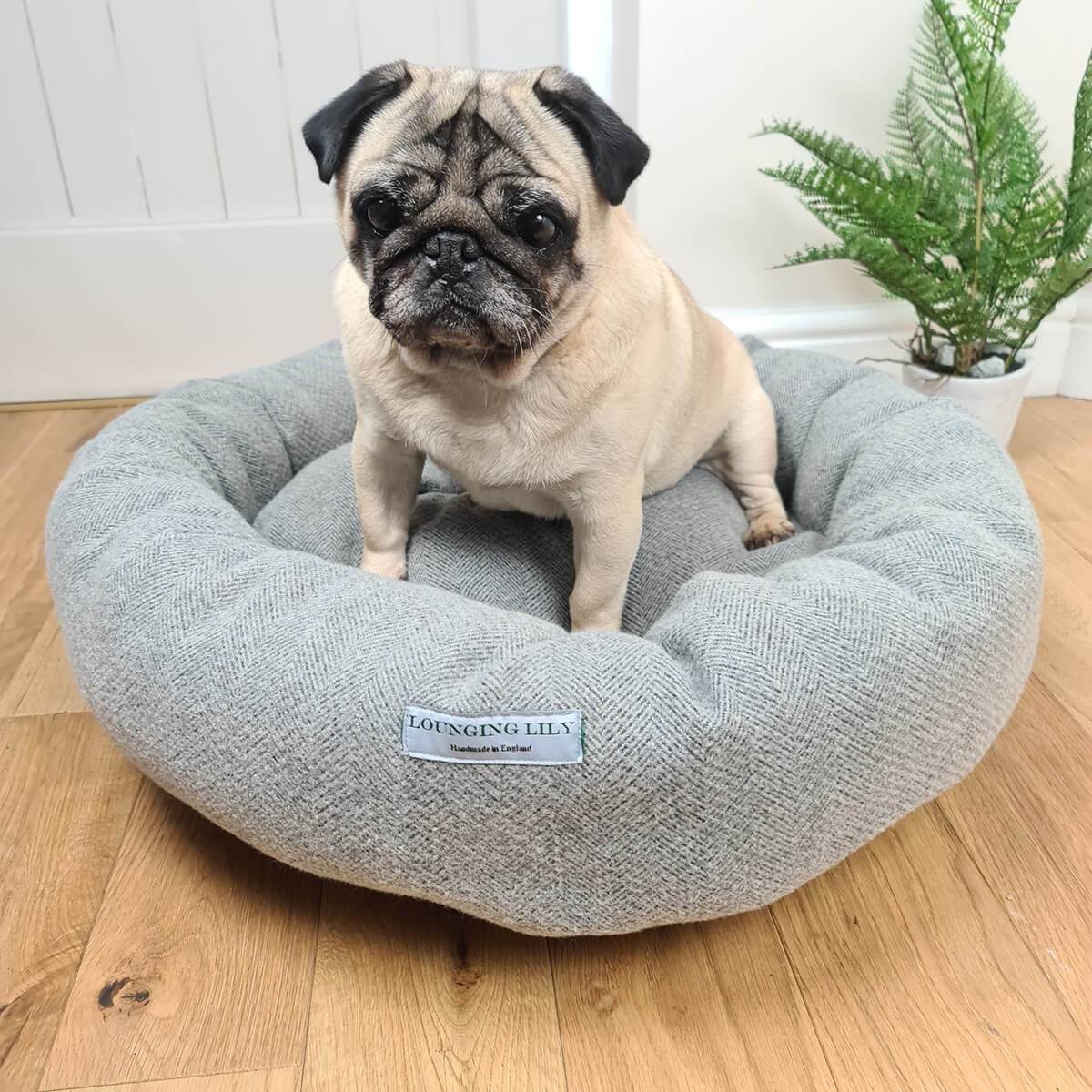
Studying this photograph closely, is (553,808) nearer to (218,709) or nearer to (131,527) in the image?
(218,709)

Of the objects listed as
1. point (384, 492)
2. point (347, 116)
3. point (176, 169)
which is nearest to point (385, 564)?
point (384, 492)

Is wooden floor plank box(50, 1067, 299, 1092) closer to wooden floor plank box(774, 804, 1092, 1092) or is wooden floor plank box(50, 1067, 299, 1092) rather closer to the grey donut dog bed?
the grey donut dog bed

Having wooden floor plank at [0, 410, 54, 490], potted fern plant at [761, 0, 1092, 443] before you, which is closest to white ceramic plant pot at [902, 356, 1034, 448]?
potted fern plant at [761, 0, 1092, 443]

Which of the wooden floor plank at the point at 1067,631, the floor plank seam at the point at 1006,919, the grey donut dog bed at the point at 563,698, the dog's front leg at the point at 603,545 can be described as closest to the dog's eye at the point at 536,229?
the dog's front leg at the point at 603,545

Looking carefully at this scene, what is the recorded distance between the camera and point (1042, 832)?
1.27 meters

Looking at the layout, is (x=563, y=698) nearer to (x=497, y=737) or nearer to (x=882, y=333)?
(x=497, y=737)

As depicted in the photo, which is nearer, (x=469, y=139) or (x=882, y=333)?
(x=469, y=139)

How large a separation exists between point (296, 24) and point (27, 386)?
1.20 m

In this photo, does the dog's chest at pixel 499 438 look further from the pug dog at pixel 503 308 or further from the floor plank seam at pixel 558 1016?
the floor plank seam at pixel 558 1016

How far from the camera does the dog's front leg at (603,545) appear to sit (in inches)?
51.6

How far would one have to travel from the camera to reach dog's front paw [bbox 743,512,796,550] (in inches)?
67.5

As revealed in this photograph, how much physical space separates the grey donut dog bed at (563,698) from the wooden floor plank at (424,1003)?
0.33 feet

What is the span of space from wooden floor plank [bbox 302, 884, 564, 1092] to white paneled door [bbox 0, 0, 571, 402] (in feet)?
6.38

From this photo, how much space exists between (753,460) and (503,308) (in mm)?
796
